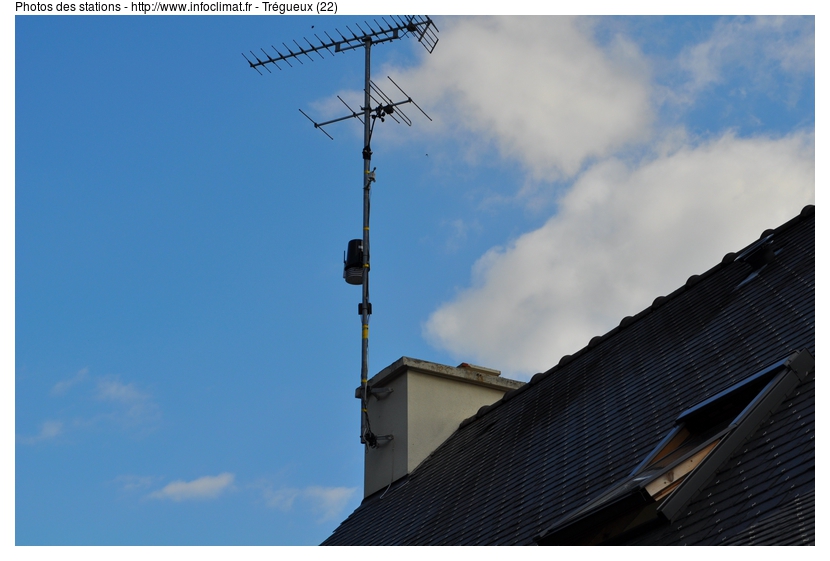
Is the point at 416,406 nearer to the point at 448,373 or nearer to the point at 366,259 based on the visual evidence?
the point at 448,373

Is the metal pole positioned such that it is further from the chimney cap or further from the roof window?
the roof window

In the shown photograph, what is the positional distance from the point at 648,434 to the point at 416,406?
6.55 metres

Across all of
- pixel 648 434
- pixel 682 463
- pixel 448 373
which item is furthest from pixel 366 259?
pixel 682 463

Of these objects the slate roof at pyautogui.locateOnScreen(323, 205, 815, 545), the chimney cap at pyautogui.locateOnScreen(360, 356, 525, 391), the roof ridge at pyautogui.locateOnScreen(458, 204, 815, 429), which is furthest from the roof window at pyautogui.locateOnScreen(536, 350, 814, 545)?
the chimney cap at pyautogui.locateOnScreen(360, 356, 525, 391)

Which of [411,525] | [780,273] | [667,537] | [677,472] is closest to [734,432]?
[677,472]

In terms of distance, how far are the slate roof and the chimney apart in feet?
1.63

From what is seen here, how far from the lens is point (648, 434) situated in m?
9.70

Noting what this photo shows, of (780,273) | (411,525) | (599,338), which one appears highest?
(599,338)

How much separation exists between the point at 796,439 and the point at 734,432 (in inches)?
22.5

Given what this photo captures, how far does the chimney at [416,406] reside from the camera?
611 inches

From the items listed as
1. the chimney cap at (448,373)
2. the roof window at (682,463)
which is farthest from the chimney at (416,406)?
the roof window at (682,463)

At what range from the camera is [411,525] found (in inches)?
491

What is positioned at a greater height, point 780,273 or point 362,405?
point 362,405

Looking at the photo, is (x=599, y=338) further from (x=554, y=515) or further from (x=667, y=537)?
(x=667, y=537)
